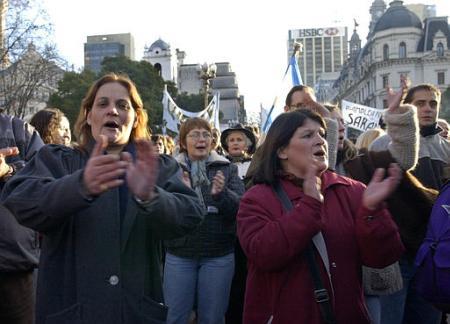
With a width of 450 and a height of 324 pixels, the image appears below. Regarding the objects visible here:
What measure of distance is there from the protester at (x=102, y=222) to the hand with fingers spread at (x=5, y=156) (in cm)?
47

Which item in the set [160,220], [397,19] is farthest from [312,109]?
[397,19]

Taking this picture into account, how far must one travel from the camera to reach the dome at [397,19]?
249ft

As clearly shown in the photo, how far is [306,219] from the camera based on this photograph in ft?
8.74

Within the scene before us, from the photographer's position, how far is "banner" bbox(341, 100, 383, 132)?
12406 millimetres

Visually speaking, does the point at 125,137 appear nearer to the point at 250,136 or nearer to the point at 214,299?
the point at 214,299

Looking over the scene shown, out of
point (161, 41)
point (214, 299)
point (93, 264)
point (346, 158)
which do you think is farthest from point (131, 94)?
point (161, 41)

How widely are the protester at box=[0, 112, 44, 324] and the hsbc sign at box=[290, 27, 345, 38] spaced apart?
625 feet

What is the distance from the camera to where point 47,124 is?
5312mm

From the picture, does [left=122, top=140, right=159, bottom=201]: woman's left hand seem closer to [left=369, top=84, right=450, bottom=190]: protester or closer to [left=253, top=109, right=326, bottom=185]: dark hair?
[left=253, top=109, right=326, bottom=185]: dark hair

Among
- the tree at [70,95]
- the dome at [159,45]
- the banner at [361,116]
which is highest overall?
the dome at [159,45]

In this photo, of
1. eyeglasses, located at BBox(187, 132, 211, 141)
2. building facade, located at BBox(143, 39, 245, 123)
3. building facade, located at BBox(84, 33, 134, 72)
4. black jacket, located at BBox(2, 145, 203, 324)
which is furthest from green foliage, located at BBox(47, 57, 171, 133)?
building facade, located at BBox(84, 33, 134, 72)

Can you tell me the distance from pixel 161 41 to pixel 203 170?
10048cm

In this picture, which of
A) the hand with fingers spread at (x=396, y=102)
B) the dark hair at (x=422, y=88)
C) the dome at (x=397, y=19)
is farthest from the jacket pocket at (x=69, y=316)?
the dome at (x=397, y=19)

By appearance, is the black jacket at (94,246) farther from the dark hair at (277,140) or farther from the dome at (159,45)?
the dome at (159,45)
